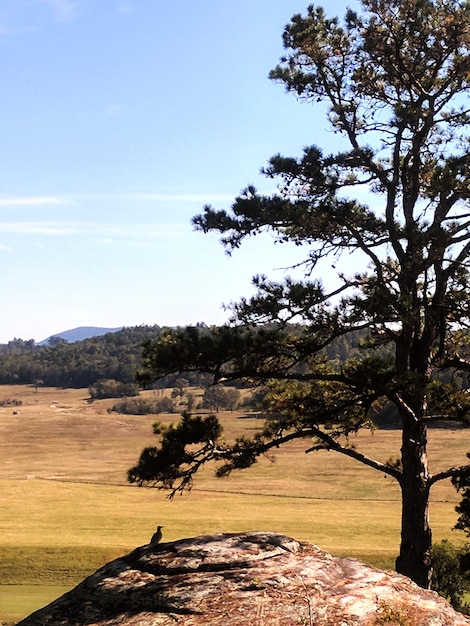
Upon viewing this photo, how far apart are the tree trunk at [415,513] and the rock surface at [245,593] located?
5.32 metres

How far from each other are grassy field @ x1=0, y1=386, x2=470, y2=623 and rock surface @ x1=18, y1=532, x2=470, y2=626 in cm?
1731

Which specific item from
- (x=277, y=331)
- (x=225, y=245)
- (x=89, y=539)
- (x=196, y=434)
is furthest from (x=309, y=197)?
(x=89, y=539)

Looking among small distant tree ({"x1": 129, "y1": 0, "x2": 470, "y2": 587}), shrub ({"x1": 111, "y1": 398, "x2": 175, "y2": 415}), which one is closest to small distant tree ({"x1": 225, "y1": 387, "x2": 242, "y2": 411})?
shrub ({"x1": 111, "y1": 398, "x2": 175, "y2": 415})

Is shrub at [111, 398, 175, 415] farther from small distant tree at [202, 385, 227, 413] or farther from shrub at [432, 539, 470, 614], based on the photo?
shrub at [432, 539, 470, 614]

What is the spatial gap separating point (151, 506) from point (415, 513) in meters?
46.8

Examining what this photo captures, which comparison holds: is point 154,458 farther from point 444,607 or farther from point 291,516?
point 291,516

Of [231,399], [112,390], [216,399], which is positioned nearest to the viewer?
[216,399]

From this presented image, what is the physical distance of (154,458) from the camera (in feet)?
43.2

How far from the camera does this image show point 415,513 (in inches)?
544

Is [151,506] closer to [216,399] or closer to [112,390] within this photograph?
[216,399]

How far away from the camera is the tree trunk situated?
43.9 feet

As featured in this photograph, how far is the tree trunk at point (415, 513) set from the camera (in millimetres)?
13366

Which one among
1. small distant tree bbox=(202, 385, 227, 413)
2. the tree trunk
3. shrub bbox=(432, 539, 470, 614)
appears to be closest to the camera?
the tree trunk

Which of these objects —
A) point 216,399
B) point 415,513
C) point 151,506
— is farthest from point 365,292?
point 216,399
